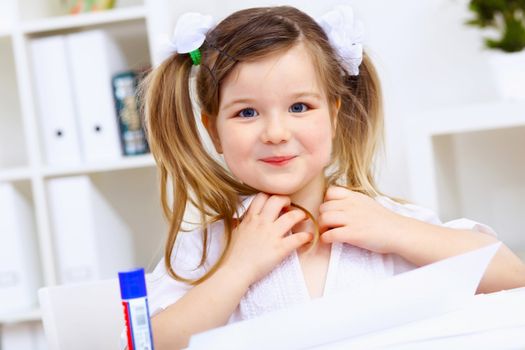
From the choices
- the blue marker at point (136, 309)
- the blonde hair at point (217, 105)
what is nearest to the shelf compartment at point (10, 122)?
the blonde hair at point (217, 105)

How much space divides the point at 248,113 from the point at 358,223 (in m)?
0.19

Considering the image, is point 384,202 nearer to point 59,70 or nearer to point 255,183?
point 255,183

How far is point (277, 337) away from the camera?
2.14ft

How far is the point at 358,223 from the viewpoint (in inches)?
40.0

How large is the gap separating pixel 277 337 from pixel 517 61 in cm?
156

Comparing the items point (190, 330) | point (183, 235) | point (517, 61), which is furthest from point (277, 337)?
point (517, 61)

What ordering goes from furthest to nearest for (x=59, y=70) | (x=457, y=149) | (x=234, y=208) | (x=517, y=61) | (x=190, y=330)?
(x=457, y=149)
(x=59, y=70)
(x=517, y=61)
(x=234, y=208)
(x=190, y=330)

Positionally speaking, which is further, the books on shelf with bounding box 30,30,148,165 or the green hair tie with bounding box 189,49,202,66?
the books on shelf with bounding box 30,30,148,165

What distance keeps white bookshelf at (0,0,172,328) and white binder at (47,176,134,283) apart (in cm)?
2

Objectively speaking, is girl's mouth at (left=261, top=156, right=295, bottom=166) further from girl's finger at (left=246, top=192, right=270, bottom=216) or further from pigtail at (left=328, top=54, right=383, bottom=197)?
pigtail at (left=328, top=54, right=383, bottom=197)

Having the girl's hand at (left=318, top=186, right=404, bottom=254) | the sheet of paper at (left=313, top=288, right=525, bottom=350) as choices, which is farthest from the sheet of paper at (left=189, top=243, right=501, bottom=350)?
the girl's hand at (left=318, top=186, right=404, bottom=254)

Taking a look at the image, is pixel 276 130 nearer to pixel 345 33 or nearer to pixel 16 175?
pixel 345 33

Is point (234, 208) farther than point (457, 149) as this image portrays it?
No

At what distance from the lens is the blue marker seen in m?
0.65
